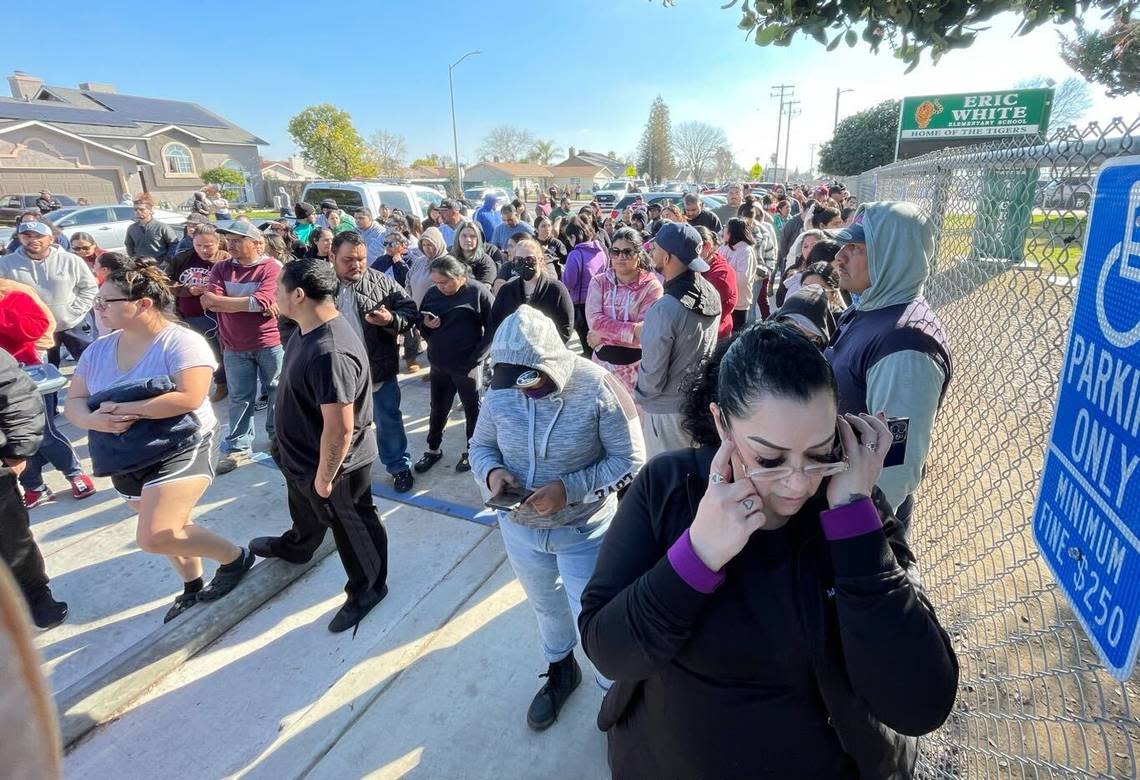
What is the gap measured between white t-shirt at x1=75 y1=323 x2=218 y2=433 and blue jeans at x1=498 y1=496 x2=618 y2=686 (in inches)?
73.4

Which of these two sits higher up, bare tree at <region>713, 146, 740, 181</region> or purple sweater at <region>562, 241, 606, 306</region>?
bare tree at <region>713, 146, 740, 181</region>

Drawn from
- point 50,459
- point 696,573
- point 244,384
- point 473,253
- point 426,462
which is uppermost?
point 473,253

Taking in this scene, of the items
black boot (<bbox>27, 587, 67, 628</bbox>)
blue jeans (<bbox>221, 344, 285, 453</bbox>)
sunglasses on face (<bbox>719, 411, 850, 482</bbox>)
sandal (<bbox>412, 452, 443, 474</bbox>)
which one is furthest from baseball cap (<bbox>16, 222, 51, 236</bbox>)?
sunglasses on face (<bbox>719, 411, 850, 482</bbox>)

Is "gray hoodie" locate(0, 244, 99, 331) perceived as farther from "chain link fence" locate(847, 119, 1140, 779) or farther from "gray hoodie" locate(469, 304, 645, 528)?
"chain link fence" locate(847, 119, 1140, 779)

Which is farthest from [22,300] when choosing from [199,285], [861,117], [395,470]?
[861,117]

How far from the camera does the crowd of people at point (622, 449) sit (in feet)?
4.03

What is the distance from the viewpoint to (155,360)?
2963mm

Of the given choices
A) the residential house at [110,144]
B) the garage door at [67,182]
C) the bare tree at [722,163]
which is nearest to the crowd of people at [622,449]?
the garage door at [67,182]

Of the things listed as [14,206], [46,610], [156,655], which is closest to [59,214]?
[14,206]

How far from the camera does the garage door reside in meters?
34.6

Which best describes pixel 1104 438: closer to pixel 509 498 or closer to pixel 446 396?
pixel 509 498

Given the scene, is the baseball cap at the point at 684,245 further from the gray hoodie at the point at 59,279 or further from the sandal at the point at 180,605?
the gray hoodie at the point at 59,279

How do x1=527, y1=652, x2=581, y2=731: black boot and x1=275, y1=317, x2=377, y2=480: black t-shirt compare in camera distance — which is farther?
x1=275, y1=317, x2=377, y2=480: black t-shirt

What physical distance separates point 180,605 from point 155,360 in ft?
4.62
